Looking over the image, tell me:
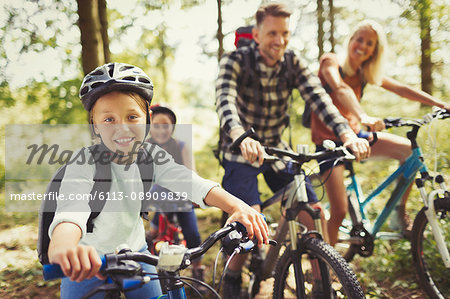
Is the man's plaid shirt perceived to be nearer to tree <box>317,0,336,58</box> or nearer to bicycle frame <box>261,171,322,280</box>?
bicycle frame <box>261,171,322,280</box>

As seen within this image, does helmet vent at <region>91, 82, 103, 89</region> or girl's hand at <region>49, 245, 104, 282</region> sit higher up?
helmet vent at <region>91, 82, 103, 89</region>

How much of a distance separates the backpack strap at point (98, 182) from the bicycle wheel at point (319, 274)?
1599 mm

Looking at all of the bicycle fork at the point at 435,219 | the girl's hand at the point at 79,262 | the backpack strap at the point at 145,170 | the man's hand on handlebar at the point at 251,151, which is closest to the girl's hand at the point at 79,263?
the girl's hand at the point at 79,262

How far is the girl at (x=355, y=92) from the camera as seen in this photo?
3.87 metres

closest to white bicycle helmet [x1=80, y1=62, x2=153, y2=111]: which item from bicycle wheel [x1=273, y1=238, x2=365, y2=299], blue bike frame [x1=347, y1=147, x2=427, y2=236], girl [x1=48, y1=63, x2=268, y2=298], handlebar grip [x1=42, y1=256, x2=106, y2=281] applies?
girl [x1=48, y1=63, x2=268, y2=298]

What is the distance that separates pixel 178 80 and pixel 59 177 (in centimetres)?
1936

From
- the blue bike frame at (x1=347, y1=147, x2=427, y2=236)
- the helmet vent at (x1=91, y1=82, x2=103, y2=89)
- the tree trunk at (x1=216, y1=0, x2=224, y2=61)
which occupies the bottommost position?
the blue bike frame at (x1=347, y1=147, x2=427, y2=236)

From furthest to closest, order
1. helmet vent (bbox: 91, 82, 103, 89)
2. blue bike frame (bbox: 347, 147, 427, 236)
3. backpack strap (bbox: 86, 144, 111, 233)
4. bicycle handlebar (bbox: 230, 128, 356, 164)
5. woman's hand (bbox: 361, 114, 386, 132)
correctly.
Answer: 1. blue bike frame (bbox: 347, 147, 427, 236)
2. woman's hand (bbox: 361, 114, 386, 132)
3. bicycle handlebar (bbox: 230, 128, 356, 164)
4. helmet vent (bbox: 91, 82, 103, 89)
5. backpack strap (bbox: 86, 144, 111, 233)

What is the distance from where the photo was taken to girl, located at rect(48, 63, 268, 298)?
1709 millimetres

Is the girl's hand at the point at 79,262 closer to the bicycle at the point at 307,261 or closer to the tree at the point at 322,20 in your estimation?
the bicycle at the point at 307,261

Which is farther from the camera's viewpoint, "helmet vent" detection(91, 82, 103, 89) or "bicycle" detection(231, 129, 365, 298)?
"bicycle" detection(231, 129, 365, 298)

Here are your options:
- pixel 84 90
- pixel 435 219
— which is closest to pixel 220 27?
pixel 84 90

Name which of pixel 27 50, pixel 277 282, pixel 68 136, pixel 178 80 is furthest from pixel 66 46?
pixel 178 80

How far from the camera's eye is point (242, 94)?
3613 millimetres
